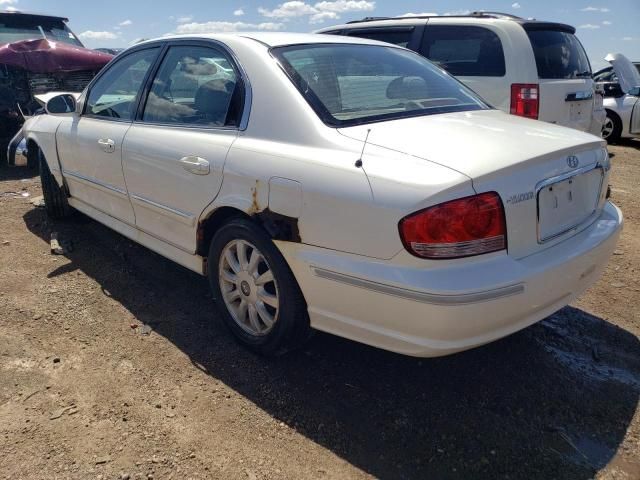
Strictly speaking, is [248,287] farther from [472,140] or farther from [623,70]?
[623,70]

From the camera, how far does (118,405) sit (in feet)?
8.60

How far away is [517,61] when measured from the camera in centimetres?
534

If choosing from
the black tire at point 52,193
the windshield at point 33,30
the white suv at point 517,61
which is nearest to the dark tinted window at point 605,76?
the white suv at point 517,61

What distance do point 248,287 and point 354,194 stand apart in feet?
3.09

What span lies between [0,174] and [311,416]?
6.71 metres

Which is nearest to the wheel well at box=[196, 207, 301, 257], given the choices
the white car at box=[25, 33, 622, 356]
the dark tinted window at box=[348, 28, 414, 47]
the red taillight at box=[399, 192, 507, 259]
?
the white car at box=[25, 33, 622, 356]

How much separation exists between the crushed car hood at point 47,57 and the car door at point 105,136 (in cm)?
419

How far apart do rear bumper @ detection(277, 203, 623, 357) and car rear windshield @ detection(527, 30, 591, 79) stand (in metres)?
3.48

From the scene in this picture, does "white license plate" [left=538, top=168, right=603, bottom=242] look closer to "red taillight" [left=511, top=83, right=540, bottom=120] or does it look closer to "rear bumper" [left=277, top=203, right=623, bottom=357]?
"rear bumper" [left=277, top=203, right=623, bottom=357]

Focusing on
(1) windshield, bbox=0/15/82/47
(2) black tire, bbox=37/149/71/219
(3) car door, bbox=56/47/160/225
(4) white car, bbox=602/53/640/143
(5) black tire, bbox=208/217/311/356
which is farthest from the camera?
(4) white car, bbox=602/53/640/143

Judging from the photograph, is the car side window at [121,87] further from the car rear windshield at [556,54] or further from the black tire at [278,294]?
the car rear windshield at [556,54]

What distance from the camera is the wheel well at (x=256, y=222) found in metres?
2.48

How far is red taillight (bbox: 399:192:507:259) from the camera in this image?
2.09 meters

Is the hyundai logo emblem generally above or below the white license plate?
above
